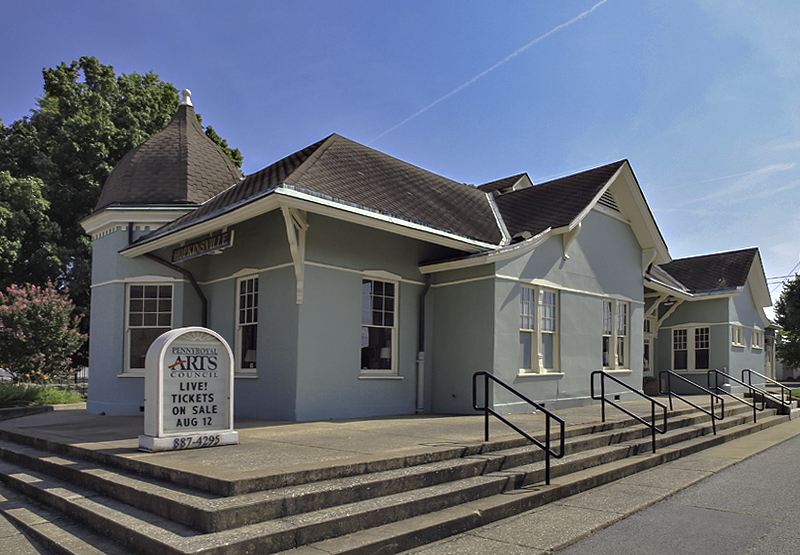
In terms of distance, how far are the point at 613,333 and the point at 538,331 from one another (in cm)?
378

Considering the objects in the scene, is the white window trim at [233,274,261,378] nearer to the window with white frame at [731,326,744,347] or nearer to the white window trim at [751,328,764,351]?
the window with white frame at [731,326,744,347]

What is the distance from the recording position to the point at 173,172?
48.4 ft

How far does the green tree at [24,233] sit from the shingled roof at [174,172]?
447 inches

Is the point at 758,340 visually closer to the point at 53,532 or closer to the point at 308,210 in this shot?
the point at 308,210

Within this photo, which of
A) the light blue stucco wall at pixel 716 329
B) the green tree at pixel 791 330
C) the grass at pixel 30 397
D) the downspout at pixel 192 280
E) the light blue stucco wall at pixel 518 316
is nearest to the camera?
the light blue stucco wall at pixel 518 316

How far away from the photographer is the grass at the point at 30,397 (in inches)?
580

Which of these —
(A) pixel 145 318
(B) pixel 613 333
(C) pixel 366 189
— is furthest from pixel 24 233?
(B) pixel 613 333

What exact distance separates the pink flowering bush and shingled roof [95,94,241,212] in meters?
6.61

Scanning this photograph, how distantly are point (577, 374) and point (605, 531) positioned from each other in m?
8.73

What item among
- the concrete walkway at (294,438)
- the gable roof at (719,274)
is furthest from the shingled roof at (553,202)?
the gable roof at (719,274)

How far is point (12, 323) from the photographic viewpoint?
18984 mm

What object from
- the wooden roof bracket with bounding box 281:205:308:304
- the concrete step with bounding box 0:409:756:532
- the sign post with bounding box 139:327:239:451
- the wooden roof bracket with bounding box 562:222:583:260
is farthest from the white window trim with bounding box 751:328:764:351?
the sign post with bounding box 139:327:239:451

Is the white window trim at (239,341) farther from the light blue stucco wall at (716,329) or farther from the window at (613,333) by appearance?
the light blue stucco wall at (716,329)

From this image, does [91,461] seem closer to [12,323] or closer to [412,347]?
[412,347]
